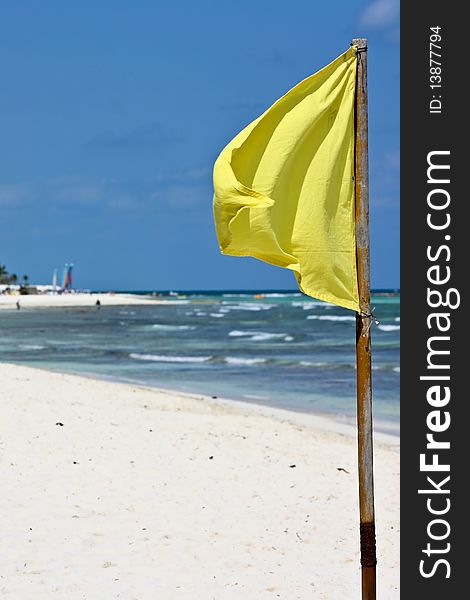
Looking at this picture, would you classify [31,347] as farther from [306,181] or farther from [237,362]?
[306,181]

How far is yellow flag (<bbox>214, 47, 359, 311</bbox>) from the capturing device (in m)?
4.42

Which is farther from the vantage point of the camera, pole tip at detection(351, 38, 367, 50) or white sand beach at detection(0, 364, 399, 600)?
white sand beach at detection(0, 364, 399, 600)

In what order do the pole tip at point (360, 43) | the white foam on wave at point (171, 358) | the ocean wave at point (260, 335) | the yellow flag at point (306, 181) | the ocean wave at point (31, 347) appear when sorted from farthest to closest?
the ocean wave at point (260, 335) → the ocean wave at point (31, 347) → the white foam on wave at point (171, 358) → the pole tip at point (360, 43) → the yellow flag at point (306, 181)

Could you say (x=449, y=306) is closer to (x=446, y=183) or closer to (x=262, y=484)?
(x=446, y=183)

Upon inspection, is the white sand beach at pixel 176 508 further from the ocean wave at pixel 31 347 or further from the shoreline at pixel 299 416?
the ocean wave at pixel 31 347

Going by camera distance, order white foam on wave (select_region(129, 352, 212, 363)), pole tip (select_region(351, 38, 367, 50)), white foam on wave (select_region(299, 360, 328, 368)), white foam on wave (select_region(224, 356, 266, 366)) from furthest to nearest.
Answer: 1. white foam on wave (select_region(129, 352, 212, 363))
2. white foam on wave (select_region(224, 356, 266, 366))
3. white foam on wave (select_region(299, 360, 328, 368))
4. pole tip (select_region(351, 38, 367, 50))

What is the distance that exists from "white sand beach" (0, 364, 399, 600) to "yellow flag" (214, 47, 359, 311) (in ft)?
8.61

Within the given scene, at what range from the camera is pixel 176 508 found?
7773mm

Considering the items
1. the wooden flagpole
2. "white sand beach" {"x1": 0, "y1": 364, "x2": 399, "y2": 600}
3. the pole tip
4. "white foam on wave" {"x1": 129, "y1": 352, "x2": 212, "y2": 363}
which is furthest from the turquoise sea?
the pole tip

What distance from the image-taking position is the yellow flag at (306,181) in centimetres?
442

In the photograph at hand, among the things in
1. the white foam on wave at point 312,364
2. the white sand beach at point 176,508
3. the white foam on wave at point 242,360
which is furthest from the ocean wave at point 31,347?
the white sand beach at point 176,508

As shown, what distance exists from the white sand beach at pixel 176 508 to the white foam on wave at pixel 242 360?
13.4m

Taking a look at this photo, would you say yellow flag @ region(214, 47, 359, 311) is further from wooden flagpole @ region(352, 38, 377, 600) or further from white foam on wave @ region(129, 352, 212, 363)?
white foam on wave @ region(129, 352, 212, 363)

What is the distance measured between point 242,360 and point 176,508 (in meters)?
19.3
